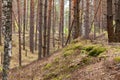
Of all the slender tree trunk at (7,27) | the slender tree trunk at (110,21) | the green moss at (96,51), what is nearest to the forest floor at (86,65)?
the green moss at (96,51)

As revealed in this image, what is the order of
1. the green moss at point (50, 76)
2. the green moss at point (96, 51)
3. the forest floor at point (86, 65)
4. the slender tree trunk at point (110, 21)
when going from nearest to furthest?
1. the forest floor at point (86, 65)
2. the green moss at point (96, 51)
3. the green moss at point (50, 76)
4. the slender tree trunk at point (110, 21)

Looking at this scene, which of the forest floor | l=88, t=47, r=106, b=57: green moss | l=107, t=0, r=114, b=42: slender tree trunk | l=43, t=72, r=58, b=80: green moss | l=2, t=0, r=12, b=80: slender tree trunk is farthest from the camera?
l=107, t=0, r=114, b=42: slender tree trunk

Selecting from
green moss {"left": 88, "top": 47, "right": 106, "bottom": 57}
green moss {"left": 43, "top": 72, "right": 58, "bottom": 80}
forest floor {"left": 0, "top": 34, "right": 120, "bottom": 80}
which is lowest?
green moss {"left": 43, "top": 72, "right": 58, "bottom": 80}

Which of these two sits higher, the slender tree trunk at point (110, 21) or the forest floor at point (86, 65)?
the slender tree trunk at point (110, 21)

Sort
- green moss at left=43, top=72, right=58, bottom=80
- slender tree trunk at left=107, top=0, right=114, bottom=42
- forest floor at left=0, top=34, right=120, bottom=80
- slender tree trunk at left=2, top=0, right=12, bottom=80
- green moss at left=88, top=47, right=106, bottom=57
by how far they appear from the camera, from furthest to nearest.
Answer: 1. slender tree trunk at left=107, top=0, right=114, bottom=42
2. green moss at left=43, top=72, right=58, bottom=80
3. green moss at left=88, top=47, right=106, bottom=57
4. slender tree trunk at left=2, top=0, right=12, bottom=80
5. forest floor at left=0, top=34, right=120, bottom=80

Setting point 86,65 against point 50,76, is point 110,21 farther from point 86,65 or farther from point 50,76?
point 50,76

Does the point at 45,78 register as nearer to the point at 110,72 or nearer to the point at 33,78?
the point at 33,78

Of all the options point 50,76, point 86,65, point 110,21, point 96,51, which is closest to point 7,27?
point 50,76

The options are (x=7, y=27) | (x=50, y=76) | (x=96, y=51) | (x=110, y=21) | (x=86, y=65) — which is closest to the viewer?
(x=7, y=27)

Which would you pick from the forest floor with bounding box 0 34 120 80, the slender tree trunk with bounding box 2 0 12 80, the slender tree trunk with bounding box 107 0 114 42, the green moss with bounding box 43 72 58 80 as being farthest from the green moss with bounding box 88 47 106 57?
the slender tree trunk with bounding box 2 0 12 80

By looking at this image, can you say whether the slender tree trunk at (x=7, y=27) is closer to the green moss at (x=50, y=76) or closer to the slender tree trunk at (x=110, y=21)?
the green moss at (x=50, y=76)

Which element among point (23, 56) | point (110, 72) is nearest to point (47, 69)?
point (110, 72)

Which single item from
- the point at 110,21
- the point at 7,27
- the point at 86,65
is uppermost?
the point at 110,21

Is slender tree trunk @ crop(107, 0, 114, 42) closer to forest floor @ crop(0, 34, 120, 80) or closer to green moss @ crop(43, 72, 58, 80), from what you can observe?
forest floor @ crop(0, 34, 120, 80)
